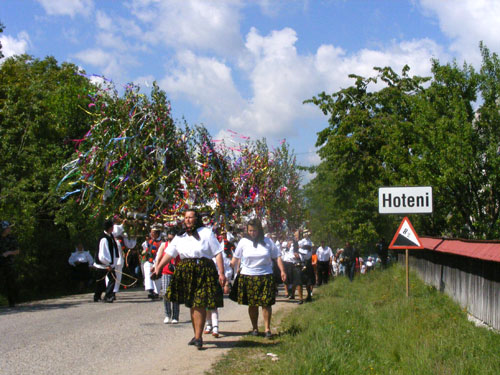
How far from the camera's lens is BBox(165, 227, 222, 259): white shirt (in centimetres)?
855

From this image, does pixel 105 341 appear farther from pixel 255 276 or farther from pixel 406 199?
pixel 406 199

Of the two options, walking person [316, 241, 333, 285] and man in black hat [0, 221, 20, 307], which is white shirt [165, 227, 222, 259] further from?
walking person [316, 241, 333, 285]

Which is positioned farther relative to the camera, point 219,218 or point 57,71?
point 57,71

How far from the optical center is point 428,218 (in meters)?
24.4

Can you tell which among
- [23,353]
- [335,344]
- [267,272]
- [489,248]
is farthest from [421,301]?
[23,353]

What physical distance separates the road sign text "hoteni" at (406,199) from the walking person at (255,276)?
5.15 m

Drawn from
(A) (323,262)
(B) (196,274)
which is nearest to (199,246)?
(B) (196,274)

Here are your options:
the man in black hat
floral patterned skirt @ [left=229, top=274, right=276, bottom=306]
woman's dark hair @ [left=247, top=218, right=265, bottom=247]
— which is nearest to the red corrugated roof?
floral patterned skirt @ [left=229, top=274, right=276, bottom=306]

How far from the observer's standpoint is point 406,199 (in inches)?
567

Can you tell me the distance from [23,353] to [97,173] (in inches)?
382

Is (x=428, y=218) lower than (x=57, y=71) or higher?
lower

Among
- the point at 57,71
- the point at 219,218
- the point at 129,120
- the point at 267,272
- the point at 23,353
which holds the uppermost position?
the point at 57,71

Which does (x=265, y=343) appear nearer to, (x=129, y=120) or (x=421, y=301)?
(x=421, y=301)

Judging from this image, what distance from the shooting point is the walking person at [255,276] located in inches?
378
